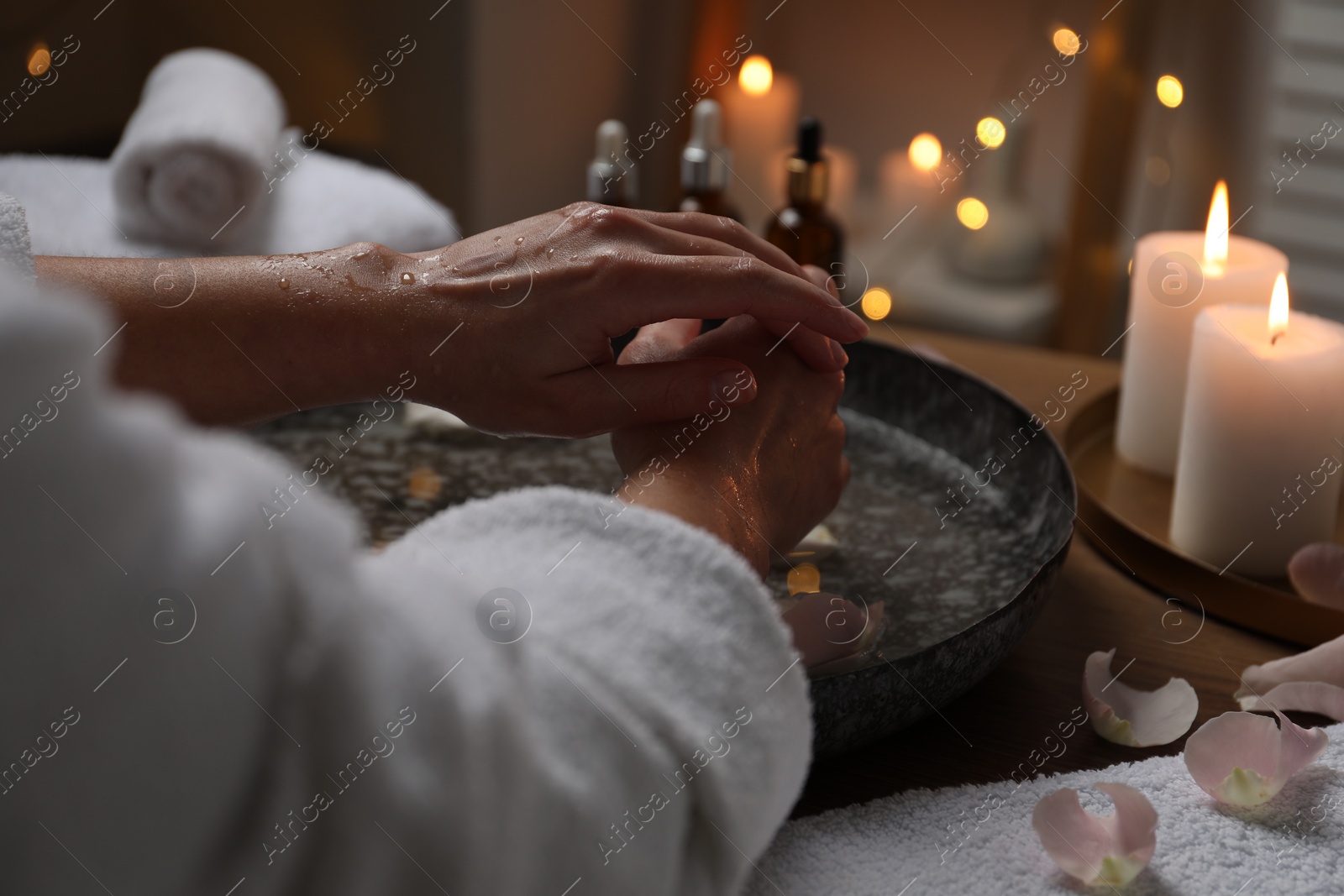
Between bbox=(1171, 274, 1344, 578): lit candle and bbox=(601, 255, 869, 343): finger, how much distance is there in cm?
24

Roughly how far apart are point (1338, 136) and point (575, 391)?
1.19 m

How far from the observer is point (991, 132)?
1.58 metres

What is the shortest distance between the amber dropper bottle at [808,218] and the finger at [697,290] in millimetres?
Result: 309

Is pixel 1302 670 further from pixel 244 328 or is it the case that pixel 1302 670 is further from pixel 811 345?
pixel 244 328

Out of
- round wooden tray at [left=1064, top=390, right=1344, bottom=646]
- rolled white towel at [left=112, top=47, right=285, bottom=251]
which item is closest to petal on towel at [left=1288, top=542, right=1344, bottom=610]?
round wooden tray at [left=1064, top=390, right=1344, bottom=646]

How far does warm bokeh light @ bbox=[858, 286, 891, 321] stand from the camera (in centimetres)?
164

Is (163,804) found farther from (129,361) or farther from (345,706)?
(129,361)

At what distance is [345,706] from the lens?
0.29 meters

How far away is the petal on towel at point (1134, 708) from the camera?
529mm

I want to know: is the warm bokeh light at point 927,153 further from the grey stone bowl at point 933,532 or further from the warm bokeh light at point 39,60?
the warm bokeh light at point 39,60

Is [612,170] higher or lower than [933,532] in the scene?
higher

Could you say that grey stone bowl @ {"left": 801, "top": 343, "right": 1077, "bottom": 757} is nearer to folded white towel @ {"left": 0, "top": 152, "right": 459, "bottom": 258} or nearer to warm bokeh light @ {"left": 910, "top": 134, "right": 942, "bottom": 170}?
folded white towel @ {"left": 0, "top": 152, "right": 459, "bottom": 258}

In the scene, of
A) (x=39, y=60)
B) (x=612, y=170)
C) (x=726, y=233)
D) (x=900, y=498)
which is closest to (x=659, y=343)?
(x=726, y=233)

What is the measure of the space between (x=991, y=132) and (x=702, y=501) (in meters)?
1.27
